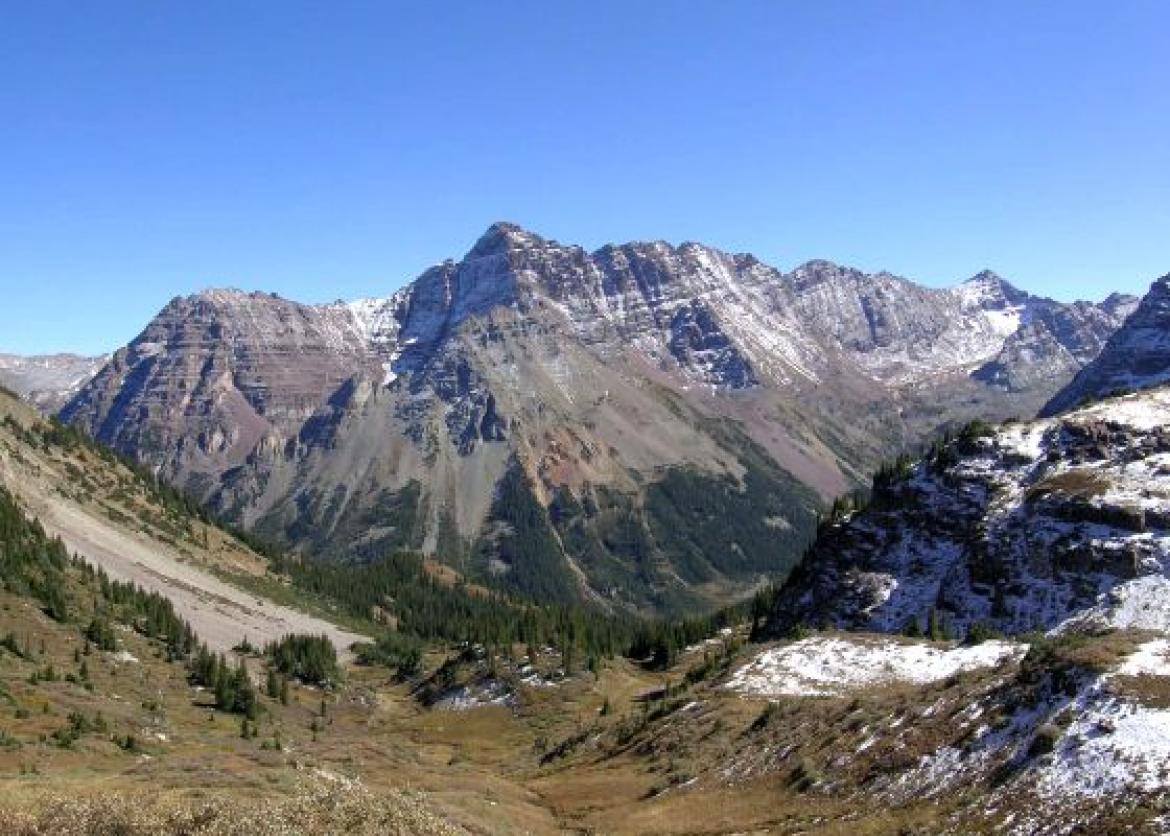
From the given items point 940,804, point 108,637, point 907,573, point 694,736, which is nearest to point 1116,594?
point 907,573

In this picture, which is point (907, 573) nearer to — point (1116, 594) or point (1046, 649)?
point (1116, 594)

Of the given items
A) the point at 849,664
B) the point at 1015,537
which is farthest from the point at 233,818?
the point at 1015,537

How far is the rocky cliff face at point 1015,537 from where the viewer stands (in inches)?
4838

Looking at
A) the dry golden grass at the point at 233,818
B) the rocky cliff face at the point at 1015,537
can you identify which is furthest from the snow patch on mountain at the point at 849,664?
the dry golden grass at the point at 233,818

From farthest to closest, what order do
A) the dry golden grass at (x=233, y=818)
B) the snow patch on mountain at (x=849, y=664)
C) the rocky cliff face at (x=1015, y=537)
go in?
the rocky cliff face at (x=1015, y=537)
the snow patch on mountain at (x=849, y=664)
the dry golden grass at (x=233, y=818)

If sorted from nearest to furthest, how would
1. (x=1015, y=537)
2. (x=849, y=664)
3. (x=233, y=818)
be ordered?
(x=233, y=818), (x=849, y=664), (x=1015, y=537)

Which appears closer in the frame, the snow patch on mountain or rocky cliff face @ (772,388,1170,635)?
the snow patch on mountain

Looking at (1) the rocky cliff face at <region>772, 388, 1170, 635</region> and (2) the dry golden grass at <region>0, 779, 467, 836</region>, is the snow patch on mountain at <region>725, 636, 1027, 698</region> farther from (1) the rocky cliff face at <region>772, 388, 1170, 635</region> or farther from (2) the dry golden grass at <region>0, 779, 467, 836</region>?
(2) the dry golden grass at <region>0, 779, 467, 836</region>

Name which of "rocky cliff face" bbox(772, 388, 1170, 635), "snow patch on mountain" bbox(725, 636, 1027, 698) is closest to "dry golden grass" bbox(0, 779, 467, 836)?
"snow patch on mountain" bbox(725, 636, 1027, 698)

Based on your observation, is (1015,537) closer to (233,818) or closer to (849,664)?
(849,664)

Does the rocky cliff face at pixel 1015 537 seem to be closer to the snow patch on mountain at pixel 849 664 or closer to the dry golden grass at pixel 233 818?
the snow patch on mountain at pixel 849 664

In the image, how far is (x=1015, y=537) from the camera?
446ft

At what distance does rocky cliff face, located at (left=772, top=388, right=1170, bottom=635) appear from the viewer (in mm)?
122875

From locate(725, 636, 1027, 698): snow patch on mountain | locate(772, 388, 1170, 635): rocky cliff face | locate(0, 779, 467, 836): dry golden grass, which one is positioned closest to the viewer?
locate(0, 779, 467, 836): dry golden grass
